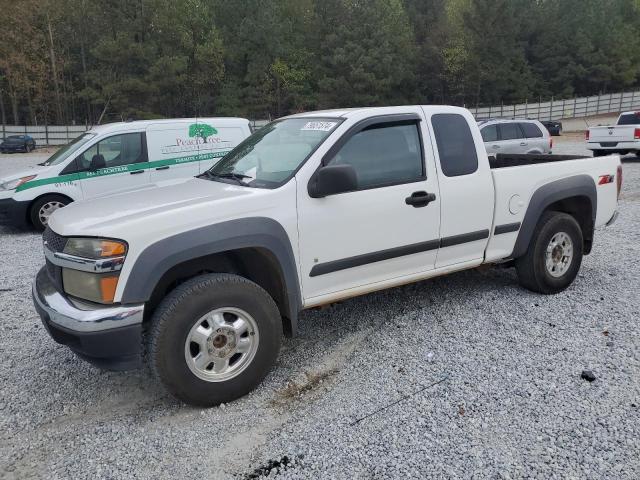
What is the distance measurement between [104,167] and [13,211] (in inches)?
63.4

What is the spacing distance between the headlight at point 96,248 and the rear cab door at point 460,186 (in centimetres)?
245

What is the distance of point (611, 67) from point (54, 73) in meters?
54.4

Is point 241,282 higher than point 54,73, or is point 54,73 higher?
point 54,73

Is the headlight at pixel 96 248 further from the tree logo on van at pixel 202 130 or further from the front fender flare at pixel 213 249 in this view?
the tree logo on van at pixel 202 130

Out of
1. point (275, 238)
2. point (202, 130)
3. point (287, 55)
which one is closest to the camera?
point (275, 238)

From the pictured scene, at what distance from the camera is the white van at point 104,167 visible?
28.0ft

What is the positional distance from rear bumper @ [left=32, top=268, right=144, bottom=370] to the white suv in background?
42.2ft

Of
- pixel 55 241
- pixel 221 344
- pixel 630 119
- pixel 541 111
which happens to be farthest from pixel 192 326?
pixel 541 111

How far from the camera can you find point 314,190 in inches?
139

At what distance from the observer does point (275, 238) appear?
11.1 ft

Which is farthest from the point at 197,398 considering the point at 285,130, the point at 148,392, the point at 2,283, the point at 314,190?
the point at 2,283

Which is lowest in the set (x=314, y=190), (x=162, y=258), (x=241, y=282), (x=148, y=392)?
(x=148, y=392)

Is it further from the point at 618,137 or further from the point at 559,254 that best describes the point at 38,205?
the point at 618,137

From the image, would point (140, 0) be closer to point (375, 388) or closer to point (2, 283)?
point (2, 283)
